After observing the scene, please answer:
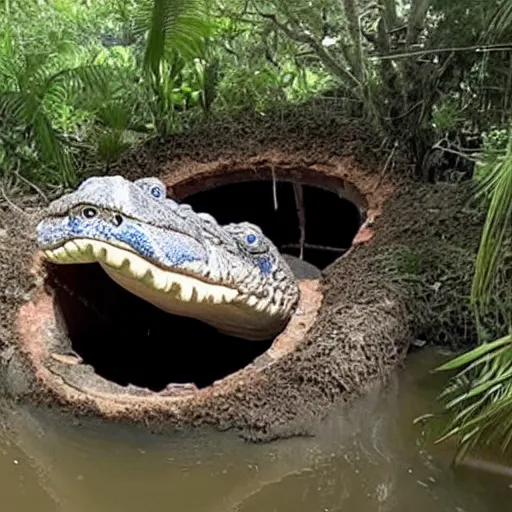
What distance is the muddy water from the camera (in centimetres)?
266

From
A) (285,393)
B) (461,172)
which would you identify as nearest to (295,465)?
(285,393)

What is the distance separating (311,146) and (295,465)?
1645 millimetres

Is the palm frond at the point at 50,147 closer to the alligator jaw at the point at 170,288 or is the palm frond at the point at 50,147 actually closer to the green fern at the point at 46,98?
the green fern at the point at 46,98

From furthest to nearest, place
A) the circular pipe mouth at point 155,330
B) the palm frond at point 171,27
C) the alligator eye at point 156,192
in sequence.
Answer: the palm frond at point 171,27
the alligator eye at point 156,192
the circular pipe mouth at point 155,330

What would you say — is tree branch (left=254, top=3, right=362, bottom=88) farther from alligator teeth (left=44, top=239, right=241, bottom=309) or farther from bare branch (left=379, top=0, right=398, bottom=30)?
alligator teeth (left=44, top=239, right=241, bottom=309)

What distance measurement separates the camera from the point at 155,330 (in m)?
3.94

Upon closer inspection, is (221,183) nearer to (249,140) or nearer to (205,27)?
(249,140)

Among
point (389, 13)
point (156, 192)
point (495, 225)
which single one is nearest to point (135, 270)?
point (156, 192)

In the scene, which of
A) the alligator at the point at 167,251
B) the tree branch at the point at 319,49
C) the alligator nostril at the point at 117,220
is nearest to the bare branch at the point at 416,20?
the tree branch at the point at 319,49

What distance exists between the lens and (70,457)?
9.54ft

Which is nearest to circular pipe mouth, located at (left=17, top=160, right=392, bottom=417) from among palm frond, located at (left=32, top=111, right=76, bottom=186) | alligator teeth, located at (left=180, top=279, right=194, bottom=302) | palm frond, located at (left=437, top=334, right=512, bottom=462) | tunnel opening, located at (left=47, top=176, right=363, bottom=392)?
tunnel opening, located at (left=47, top=176, right=363, bottom=392)

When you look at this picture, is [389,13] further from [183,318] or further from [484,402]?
[484,402]

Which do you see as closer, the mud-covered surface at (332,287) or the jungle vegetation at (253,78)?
the mud-covered surface at (332,287)

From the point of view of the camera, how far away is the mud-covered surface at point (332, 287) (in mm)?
2908
